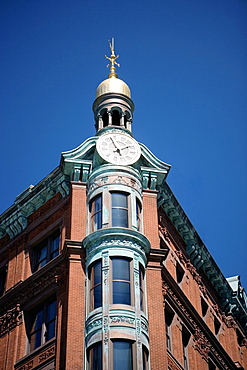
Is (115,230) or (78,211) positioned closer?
(115,230)

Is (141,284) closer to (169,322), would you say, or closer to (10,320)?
(169,322)

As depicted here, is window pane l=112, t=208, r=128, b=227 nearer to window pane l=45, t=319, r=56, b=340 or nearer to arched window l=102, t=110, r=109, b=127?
window pane l=45, t=319, r=56, b=340

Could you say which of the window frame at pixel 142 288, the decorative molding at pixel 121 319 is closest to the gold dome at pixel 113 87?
the window frame at pixel 142 288

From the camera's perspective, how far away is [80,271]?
4241 centimetres

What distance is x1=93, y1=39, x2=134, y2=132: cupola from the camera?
168 ft

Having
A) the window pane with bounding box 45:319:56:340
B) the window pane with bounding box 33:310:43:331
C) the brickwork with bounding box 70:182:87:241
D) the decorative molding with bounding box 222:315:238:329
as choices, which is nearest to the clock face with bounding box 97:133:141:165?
the brickwork with bounding box 70:182:87:241

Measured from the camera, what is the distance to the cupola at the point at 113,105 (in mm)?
51250

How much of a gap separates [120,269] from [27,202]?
10.9m

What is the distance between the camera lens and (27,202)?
50.1m

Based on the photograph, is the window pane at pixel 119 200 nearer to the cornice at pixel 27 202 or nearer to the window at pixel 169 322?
the cornice at pixel 27 202

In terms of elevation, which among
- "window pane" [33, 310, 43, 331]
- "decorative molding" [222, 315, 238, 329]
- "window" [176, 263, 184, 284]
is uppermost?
"decorative molding" [222, 315, 238, 329]

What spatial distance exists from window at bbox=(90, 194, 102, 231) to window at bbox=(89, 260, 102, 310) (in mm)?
2630

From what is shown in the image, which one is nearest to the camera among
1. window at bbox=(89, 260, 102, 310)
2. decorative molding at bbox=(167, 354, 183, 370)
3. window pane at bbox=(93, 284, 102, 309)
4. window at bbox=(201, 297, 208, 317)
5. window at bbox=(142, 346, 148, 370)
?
window at bbox=(142, 346, 148, 370)

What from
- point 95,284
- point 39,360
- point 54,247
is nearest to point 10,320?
point 39,360
